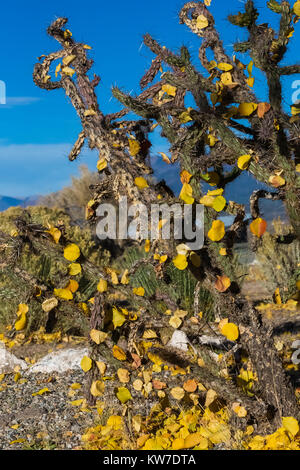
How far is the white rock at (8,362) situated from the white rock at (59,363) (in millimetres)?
153

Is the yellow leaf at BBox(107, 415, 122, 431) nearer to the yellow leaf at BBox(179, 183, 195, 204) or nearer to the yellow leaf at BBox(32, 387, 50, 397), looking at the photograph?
the yellow leaf at BBox(32, 387, 50, 397)

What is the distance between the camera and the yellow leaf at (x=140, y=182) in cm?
237

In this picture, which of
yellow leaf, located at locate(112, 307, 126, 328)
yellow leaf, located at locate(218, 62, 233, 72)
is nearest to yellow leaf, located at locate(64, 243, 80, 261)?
yellow leaf, located at locate(112, 307, 126, 328)

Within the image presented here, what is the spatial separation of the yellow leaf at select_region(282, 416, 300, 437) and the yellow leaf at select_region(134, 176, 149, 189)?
121 cm

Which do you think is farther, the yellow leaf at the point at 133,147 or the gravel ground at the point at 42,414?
the gravel ground at the point at 42,414

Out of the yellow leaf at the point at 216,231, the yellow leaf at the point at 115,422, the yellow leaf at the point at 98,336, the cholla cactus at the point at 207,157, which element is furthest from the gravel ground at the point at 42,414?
the yellow leaf at the point at 216,231

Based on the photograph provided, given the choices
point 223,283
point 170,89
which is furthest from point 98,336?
point 170,89

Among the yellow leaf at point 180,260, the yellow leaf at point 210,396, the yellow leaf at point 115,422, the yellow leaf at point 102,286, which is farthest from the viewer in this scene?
the yellow leaf at point 115,422

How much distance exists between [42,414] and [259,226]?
179 centimetres

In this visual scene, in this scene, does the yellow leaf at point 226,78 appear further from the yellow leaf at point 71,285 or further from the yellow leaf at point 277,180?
the yellow leaf at point 71,285

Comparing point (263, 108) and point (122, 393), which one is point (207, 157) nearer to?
point (263, 108)

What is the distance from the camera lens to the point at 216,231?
7.46 ft

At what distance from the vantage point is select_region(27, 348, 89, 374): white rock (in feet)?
13.2
